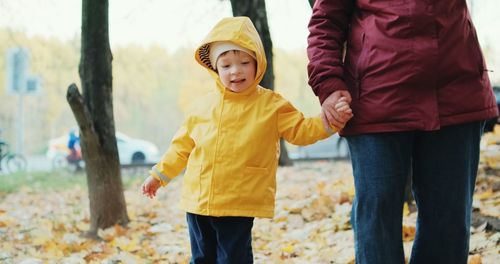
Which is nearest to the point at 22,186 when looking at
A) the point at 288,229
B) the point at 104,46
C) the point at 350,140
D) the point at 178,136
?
the point at 104,46

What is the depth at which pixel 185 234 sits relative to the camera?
16.3ft

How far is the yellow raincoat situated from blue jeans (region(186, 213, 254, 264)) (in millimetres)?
108

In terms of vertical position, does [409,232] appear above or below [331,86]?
below

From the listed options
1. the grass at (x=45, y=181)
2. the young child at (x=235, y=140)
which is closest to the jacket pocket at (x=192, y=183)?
the young child at (x=235, y=140)

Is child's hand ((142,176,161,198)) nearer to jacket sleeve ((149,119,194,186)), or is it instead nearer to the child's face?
jacket sleeve ((149,119,194,186))

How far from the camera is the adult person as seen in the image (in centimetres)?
194

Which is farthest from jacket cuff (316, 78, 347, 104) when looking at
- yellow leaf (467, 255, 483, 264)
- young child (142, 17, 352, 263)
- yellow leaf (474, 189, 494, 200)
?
yellow leaf (474, 189, 494, 200)

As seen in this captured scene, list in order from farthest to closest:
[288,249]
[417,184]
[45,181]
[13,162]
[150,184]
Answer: [13,162], [45,181], [288,249], [150,184], [417,184]

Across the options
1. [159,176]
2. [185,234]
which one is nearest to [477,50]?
[159,176]

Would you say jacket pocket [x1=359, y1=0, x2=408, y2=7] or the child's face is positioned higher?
jacket pocket [x1=359, y1=0, x2=408, y2=7]

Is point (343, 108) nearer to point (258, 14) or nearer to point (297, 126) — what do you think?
point (297, 126)

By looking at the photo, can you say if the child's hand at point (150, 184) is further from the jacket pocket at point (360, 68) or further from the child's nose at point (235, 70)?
the jacket pocket at point (360, 68)

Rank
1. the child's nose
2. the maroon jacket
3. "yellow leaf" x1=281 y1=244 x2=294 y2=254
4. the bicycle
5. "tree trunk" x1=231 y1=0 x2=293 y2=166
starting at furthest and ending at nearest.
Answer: the bicycle < "tree trunk" x1=231 y1=0 x2=293 y2=166 < "yellow leaf" x1=281 y1=244 x2=294 y2=254 < the child's nose < the maroon jacket

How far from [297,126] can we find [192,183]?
0.54 metres
